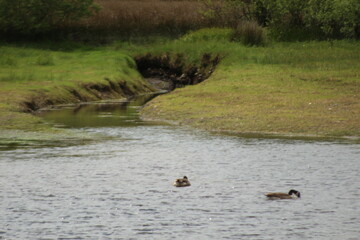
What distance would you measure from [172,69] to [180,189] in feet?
107

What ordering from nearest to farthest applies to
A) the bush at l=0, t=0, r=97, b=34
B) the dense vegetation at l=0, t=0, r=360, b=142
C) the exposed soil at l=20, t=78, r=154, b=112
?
the dense vegetation at l=0, t=0, r=360, b=142, the exposed soil at l=20, t=78, r=154, b=112, the bush at l=0, t=0, r=97, b=34

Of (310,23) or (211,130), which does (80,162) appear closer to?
(211,130)

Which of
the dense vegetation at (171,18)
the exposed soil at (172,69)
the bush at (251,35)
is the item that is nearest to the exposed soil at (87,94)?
the exposed soil at (172,69)

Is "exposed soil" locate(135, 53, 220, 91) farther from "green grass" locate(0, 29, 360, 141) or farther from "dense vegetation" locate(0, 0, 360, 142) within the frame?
"green grass" locate(0, 29, 360, 141)

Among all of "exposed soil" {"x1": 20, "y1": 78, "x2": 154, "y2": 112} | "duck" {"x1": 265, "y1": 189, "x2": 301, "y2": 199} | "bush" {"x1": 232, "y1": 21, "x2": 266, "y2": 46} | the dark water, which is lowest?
"exposed soil" {"x1": 20, "y1": 78, "x2": 154, "y2": 112}

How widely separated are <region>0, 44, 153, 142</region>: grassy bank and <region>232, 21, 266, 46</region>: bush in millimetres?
7672

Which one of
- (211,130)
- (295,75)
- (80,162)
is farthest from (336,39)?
(80,162)

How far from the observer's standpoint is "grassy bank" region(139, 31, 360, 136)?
32031mm

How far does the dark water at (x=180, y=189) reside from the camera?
17.3 metres

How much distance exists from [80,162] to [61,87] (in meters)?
18.3

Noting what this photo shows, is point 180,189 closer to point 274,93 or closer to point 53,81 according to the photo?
point 274,93

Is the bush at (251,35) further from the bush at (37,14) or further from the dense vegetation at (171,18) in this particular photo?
the bush at (37,14)

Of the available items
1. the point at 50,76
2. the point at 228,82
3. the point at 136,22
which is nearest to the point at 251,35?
the point at 228,82

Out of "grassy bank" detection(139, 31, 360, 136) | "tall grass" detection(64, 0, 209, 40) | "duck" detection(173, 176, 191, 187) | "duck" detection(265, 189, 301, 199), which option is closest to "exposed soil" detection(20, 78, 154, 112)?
"grassy bank" detection(139, 31, 360, 136)
